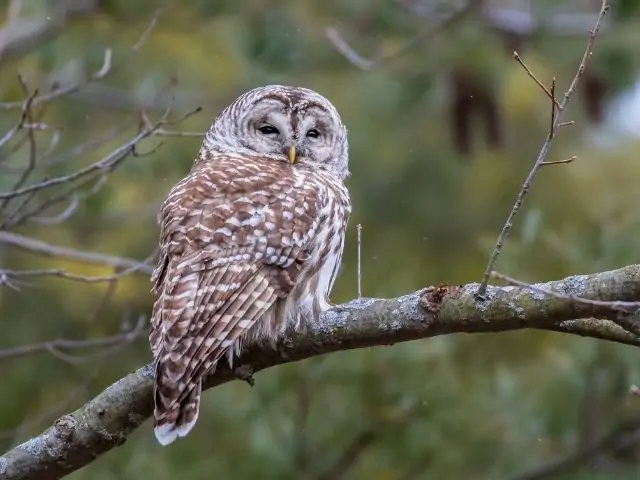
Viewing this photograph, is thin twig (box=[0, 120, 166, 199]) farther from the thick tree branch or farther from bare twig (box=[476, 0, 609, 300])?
bare twig (box=[476, 0, 609, 300])

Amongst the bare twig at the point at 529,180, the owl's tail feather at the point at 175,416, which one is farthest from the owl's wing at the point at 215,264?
the bare twig at the point at 529,180

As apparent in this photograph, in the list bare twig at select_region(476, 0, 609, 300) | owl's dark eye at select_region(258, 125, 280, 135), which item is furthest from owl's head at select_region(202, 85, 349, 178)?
bare twig at select_region(476, 0, 609, 300)

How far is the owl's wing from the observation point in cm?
377

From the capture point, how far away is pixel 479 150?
970cm

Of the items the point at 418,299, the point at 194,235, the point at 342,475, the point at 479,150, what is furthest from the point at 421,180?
the point at 418,299

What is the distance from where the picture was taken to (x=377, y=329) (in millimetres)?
3461

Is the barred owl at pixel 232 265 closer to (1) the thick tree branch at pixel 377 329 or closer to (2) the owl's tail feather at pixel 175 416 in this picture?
(2) the owl's tail feather at pixel 175 416

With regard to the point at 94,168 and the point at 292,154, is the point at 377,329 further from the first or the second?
the point at 292,154

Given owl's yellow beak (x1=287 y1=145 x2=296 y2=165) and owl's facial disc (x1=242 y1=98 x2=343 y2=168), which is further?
owl's facial disc (x1=242 y1=98 x2=343 y2=168)

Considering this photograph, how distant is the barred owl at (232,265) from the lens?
3787 millimetres

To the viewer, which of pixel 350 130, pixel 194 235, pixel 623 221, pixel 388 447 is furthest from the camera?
pixel 350 130

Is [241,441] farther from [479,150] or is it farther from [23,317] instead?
[479,150]

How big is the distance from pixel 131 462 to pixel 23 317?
229 centimetres

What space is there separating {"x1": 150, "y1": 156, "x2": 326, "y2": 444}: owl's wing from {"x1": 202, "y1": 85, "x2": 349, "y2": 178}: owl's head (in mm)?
619
